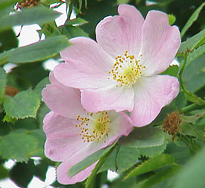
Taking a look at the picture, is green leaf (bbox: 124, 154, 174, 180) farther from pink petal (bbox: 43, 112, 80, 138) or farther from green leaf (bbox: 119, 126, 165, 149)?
pink petal (bbox: 43, 112, 80, 138)

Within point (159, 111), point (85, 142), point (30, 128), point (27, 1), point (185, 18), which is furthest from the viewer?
point (185, 18)

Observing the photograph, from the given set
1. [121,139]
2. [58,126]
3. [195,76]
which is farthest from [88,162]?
[195,76]

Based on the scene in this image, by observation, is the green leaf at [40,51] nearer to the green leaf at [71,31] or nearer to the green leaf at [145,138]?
the green leaf at [145,138]

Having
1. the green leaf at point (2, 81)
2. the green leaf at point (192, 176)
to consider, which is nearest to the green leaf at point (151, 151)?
the green leaf at point (2, 81)

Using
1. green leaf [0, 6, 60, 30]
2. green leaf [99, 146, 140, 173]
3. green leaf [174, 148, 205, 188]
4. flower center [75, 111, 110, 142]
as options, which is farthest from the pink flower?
green leaf [174, 148, 205, 188]

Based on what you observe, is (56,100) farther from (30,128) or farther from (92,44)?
(30,128)

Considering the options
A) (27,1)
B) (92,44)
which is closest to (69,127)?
(92,44)
